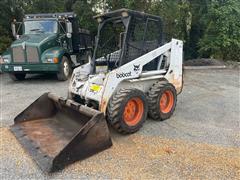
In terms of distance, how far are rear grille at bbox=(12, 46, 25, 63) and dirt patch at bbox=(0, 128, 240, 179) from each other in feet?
16.6

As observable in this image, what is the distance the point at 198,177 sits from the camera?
117 inches

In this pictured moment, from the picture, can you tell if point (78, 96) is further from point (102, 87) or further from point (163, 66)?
point (163, 66)

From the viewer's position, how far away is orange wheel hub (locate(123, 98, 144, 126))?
4127mm

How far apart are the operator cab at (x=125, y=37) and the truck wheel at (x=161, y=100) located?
491 mm

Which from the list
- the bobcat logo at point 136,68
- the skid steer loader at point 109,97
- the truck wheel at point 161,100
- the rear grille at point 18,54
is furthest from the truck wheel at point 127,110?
the rear grille at point 18,54

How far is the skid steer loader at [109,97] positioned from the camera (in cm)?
342

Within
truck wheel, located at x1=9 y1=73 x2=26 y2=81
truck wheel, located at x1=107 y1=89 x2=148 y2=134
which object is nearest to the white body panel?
truck wheel, located at x1=107 y1=89 x2=148 y2=134

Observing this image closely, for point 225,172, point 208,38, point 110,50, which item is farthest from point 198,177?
point 208,38

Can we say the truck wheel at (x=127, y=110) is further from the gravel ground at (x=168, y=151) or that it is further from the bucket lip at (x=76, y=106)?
the bucket lip at (x=76, y=106)

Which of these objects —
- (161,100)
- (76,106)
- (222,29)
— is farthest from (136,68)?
(222,29)

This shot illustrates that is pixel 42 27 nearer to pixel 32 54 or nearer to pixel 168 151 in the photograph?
pixel 32 54

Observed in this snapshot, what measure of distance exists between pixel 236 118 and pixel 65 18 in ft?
23.5

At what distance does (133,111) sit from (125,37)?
1.28 meters

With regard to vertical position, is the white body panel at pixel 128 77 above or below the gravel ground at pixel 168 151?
above
